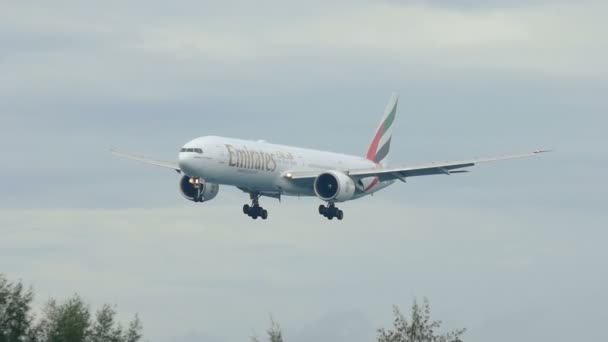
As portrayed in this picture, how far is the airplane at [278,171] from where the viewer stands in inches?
4587

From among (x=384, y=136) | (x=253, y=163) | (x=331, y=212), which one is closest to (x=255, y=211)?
(x=331, y=212)

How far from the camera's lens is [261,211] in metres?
129

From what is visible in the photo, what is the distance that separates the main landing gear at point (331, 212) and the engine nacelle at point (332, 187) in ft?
12.7

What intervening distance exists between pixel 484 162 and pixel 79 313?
35375mm

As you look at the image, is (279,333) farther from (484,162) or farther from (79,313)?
(484,162)

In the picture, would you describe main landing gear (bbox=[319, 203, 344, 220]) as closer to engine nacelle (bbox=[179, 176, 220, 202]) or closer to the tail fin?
engine nacelle (bbox=[179, 176, 220, 202])

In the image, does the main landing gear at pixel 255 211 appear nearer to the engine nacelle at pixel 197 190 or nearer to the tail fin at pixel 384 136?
the engine nacelle at pixel 197 190

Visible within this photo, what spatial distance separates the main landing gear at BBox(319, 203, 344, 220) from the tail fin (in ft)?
51.9

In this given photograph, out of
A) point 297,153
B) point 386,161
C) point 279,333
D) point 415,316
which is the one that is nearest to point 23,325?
point 279,333

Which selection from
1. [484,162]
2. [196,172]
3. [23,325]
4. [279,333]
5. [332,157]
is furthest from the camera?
[332,157]

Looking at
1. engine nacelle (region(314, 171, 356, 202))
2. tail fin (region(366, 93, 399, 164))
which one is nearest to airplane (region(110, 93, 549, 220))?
engine nacelle (region(314, 171, 356, 202))

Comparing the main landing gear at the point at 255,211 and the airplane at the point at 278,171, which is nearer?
the airplane at the point at 278,171

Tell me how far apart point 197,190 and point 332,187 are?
32.1 ft

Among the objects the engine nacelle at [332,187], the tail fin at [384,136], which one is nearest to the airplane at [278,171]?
the engine nacelle at [332,187]
